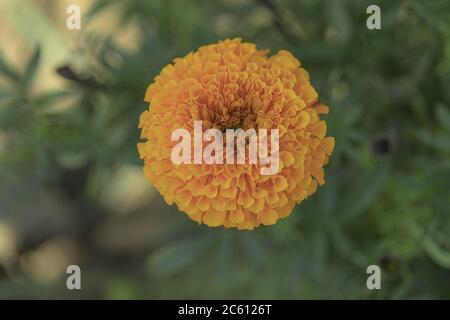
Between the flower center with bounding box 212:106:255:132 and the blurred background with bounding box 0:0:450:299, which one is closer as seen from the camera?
the flower center with bounding box 212:106:255:132

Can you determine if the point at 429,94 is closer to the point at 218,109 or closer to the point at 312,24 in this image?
the point at 312,24

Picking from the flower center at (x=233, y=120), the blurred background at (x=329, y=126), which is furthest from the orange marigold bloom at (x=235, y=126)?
the blurred background at (x=329, y=126)

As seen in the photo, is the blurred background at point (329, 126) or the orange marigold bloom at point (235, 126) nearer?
the orange marigold bloom at point (235, 126)

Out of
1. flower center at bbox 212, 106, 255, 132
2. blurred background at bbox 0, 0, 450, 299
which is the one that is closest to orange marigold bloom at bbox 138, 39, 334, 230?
flower center at bbox 212, 106, 255, 132

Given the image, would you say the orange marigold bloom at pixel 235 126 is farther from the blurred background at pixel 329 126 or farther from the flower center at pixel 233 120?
the blurred background at pixel 329 126

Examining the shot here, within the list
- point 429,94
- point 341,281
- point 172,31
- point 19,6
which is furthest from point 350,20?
point 19,6

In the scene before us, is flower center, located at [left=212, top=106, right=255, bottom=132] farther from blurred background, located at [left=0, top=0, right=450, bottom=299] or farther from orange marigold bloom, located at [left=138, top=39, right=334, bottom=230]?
blurred background, located at [left=0, top=0, right=450, bottom=299]

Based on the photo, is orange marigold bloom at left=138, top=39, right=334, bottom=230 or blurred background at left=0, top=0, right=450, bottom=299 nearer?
orange marigold bloom at left=138, top=39, right=334, bottom=230

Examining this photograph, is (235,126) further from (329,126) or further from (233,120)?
(329,126)

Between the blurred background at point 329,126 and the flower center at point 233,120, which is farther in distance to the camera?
the blurred background at point 329,126
